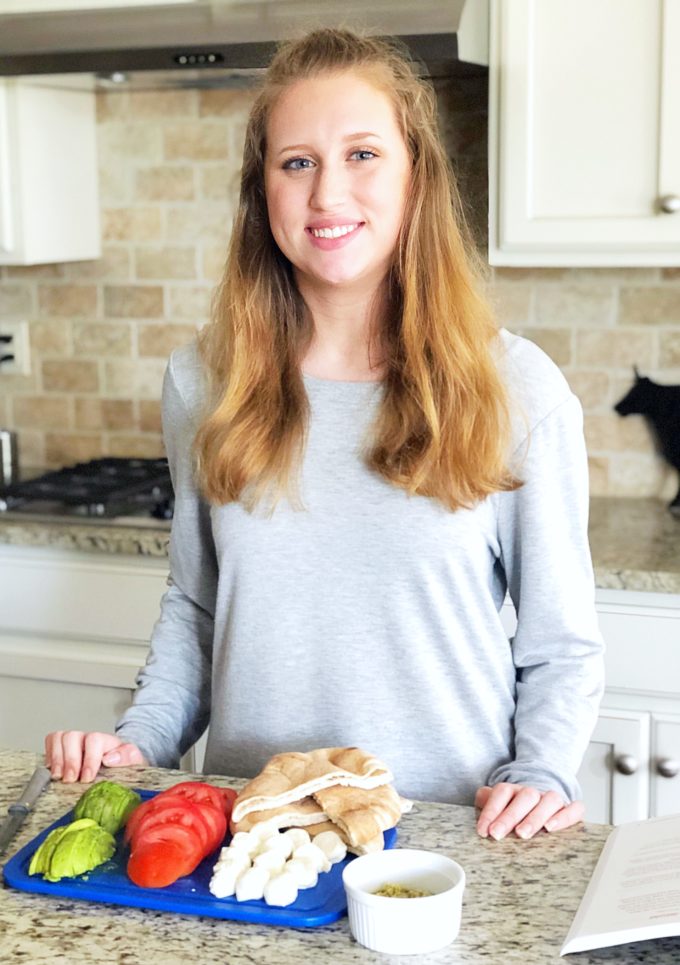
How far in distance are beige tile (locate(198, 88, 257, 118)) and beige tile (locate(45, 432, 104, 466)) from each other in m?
0.79

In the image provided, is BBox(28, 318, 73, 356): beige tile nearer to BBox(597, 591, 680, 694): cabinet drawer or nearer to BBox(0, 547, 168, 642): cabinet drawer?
BBox(0, 547, 168, 642): cabinet drawer

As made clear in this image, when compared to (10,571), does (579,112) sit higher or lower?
higher

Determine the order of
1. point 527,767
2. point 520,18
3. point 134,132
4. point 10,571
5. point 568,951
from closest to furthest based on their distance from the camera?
point 568,951, point 527,767, point 520,18, point 10,571, point 134,132

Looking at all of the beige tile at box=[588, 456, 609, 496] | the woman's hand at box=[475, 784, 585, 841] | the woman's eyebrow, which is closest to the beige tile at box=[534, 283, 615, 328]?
the beige tile at box=[588, 456, 609, 496]

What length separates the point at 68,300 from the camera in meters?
2.99

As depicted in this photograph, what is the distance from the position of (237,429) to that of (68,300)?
166cm

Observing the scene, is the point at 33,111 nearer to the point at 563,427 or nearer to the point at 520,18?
the point at 520,18

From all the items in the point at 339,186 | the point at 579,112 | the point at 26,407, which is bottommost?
the point at 26,407

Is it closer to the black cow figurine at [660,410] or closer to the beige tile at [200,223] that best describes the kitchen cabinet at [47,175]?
the beige tile at [200,223]

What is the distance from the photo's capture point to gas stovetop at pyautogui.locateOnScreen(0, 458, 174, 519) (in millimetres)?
2527

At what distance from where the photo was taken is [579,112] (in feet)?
7.51

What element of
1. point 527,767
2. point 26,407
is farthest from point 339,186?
point 26,407

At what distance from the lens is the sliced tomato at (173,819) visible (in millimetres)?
1032

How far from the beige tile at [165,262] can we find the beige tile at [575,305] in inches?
30.8
